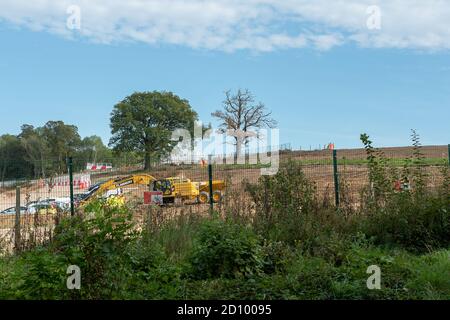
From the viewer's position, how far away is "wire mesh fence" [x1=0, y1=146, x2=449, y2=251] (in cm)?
1001

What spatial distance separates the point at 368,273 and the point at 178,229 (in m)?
4.33

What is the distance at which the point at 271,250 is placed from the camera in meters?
6.98

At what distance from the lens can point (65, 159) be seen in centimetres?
1328

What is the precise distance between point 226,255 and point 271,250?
88 centimetres

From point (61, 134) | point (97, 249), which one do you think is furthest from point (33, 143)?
point (97, 249)

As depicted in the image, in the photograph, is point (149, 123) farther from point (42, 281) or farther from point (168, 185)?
point (42, 281)

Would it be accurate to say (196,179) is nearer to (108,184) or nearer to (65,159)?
(108,184)

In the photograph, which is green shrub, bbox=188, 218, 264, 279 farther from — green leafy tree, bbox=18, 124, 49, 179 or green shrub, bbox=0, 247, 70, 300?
green leafy tree, bbox=18, 124, 49, 179

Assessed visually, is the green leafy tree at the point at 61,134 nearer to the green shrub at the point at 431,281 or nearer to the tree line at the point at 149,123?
the tree line at the point at 149,123

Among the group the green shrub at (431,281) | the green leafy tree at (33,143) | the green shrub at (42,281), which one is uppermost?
the green leafy tree at (33,143)

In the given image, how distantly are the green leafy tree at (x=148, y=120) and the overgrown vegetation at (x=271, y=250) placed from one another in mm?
51943

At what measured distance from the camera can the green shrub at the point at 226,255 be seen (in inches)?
250

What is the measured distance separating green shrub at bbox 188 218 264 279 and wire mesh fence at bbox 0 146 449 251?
1.21 m

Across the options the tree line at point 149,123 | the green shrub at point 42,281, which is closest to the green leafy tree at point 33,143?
the tree line at point 149,123
